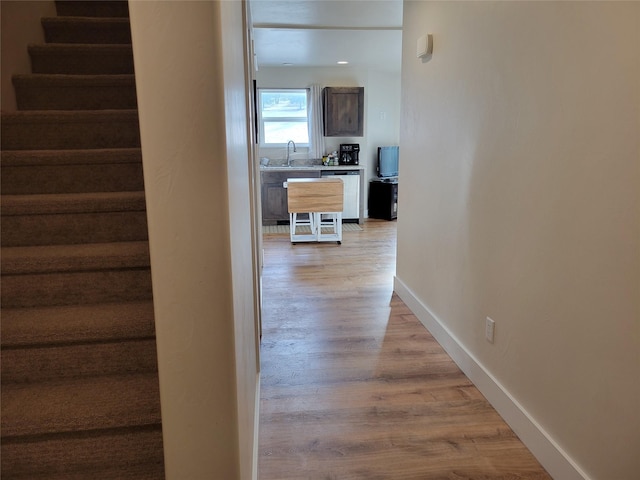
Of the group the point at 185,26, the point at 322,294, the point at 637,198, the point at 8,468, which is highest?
the point at 185,26

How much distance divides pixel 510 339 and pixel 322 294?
6.42 ft

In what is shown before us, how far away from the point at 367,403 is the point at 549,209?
3.90ft

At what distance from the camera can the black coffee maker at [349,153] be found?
7.19 meters

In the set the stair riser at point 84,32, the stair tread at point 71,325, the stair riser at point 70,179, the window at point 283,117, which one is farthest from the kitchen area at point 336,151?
the stair tread at point 71,325

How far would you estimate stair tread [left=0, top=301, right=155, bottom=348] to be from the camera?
5.11 ft

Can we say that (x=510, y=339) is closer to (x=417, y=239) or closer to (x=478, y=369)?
(x=478, y=369)

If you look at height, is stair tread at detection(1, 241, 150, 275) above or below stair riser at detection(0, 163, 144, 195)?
below

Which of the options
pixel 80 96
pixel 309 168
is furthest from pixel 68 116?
pixel 309 168

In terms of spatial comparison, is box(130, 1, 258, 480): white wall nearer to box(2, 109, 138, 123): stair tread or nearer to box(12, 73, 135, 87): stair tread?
box(2, 109, 138, 123): stair tread

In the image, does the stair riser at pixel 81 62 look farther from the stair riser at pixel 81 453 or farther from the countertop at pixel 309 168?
the countertop at pixel 309 168

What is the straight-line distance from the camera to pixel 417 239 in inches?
129

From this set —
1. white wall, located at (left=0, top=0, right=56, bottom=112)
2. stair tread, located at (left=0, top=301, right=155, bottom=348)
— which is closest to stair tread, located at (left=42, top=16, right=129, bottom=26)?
white wall, located at (left=0, top=0, right=56, bottom=112)

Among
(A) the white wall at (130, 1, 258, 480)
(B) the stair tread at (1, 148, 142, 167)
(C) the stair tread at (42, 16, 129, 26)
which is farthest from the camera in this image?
(C) the stair tread at (42, 16, 129, 26)

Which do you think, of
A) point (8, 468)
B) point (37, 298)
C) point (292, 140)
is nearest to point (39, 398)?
point (8, 468)
